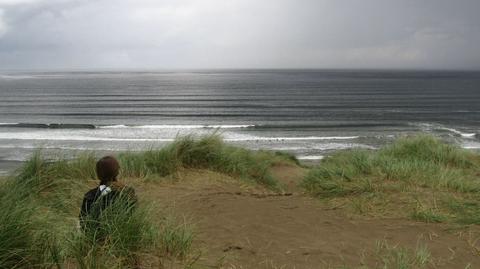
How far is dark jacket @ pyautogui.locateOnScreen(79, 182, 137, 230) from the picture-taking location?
14.6 feet

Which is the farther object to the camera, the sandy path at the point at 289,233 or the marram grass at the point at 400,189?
the marram grass at the point at 400,189

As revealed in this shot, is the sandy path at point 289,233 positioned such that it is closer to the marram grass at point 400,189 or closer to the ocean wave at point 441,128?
the marram grass at point 400,189

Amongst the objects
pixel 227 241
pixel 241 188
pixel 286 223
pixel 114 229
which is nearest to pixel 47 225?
pixel 114 229

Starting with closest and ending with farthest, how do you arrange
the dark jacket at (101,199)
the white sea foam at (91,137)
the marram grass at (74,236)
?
the marram grass at (74,236)
the dark jacket at (101,199)
the white sea foam at (91,137)

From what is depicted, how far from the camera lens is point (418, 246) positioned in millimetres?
5570

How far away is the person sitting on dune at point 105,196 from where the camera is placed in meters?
4.48

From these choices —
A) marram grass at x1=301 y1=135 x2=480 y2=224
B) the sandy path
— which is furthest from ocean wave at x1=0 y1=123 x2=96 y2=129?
the sandy path

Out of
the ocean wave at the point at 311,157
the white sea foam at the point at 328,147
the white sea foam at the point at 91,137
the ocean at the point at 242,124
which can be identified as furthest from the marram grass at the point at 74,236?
the white sea foam at the point at 91,137

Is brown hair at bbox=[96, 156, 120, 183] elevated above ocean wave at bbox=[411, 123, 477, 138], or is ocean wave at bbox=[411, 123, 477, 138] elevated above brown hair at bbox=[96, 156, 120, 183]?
brown hair at bbox=[96, 156, 120, 183]

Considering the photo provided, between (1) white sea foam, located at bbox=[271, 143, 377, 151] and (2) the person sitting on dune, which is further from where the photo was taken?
(1) white sea foam, located at bbox=[271, 143, 377, 151]

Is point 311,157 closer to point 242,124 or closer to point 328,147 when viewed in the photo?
point 328,147

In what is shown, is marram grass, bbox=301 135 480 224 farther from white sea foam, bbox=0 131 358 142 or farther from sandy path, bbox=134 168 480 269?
white sea foam, bbox=0 131 358 142

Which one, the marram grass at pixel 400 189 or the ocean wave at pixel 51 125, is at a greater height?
the marram grass at pixel 400 189

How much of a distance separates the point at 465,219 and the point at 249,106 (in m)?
55.1
